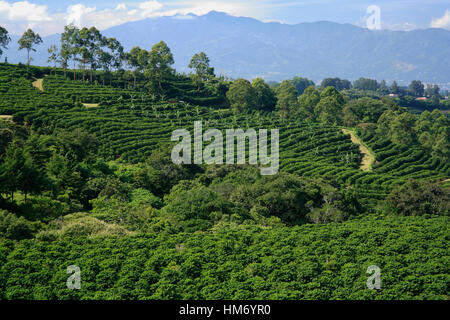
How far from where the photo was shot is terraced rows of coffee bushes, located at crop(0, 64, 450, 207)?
137ft

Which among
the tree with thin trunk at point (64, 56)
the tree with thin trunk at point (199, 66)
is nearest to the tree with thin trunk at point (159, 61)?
the tree with thin trunk at point (199, 66)

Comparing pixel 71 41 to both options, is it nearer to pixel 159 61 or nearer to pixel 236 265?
pixel 159 61

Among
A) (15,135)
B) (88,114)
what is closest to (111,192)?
(15,135)

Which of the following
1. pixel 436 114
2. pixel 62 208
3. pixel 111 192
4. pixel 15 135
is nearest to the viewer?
pixel 62 208

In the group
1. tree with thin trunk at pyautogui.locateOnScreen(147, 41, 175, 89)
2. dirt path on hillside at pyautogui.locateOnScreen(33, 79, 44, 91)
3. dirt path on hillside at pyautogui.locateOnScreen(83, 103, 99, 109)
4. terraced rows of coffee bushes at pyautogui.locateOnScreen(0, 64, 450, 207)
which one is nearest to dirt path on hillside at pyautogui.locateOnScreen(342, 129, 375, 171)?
terraced rows of coffee bushes at pyautogui.locateOnScreen(0, 64, 450, 207)

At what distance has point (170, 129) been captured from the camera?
162 ft

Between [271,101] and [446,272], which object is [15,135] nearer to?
[446,272]

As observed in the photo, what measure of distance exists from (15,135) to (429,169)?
46093 millimetres

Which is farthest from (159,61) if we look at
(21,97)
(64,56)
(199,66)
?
(21,97)

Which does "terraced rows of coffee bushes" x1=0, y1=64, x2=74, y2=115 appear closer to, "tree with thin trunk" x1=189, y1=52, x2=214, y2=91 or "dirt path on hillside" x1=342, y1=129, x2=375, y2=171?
A: "tree with thin trunk" x1=189, y1=52, x2=214, y2=91

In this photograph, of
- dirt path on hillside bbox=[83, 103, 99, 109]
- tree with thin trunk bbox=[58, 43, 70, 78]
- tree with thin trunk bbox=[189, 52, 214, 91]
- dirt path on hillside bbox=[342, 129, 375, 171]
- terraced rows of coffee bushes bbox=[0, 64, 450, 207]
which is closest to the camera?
terraced rows of coffee bushes bbox=[0, 64, 450, 207]

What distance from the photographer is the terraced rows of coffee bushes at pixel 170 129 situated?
41719 millimetres

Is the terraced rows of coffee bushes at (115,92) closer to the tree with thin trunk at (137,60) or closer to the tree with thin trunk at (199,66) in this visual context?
the tree with thin trunk at (199,66)

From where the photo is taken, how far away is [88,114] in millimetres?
47688
